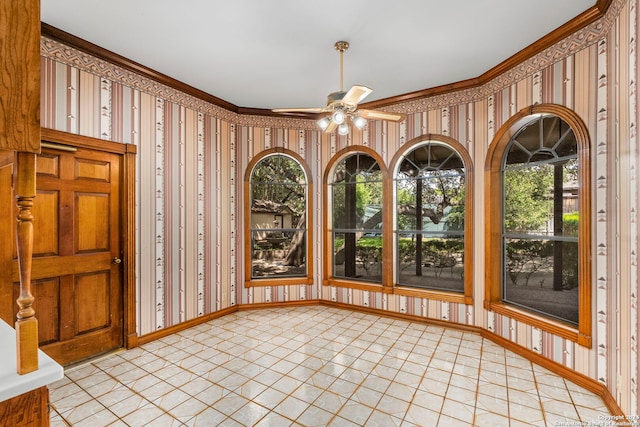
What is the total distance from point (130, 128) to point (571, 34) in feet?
14.3

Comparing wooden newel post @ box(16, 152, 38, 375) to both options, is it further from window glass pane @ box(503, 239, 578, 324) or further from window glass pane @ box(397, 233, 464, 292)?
window glass pane @ box(503, 239, 578, 324)

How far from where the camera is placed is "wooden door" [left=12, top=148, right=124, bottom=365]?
2865 millimetres

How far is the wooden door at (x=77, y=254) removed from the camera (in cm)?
287

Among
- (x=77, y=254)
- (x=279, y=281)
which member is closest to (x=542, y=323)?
(x=279, y=281)

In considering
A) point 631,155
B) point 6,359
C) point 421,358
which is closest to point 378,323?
point 421,358

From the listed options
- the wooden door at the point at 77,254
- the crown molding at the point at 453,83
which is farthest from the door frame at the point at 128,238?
the crown molding at the point at 453,83

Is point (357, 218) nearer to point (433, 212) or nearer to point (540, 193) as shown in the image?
point (433, 212)

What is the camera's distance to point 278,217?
5.11 metres

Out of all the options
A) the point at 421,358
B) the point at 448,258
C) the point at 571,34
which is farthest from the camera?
the point at 448,258

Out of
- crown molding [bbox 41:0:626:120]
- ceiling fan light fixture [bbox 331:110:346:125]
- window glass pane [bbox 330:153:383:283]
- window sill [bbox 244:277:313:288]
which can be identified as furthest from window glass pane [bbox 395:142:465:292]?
ceiling fan light fixture [bbox 331:110:346:125]

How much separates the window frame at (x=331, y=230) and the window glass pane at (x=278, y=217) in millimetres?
368

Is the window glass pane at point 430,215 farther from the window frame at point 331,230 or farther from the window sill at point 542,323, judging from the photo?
the window sill at point 542,323

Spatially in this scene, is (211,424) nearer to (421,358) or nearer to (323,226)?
(421,358)

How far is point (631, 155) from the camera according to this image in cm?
206
